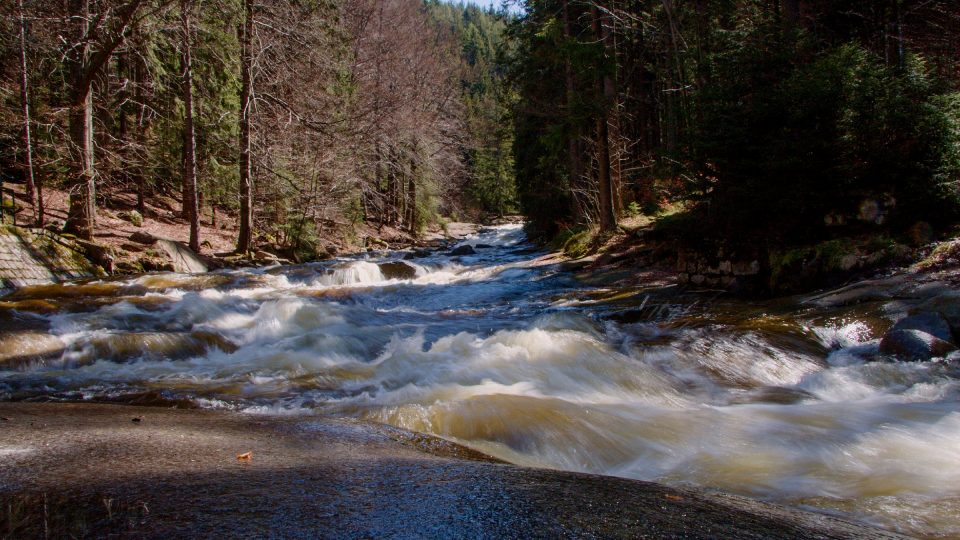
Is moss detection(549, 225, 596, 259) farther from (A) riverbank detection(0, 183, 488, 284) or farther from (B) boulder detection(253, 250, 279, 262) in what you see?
(B) boulder detection(253, 250, 279, 262)

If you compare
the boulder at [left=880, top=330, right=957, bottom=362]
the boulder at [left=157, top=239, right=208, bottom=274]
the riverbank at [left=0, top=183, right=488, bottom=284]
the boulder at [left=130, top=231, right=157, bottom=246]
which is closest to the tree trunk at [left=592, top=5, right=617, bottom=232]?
the riverbank at [left=0, top=183, right=488, bottom=284]

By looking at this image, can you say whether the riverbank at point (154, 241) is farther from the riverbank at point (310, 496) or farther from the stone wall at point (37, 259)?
the riverbank at point (310, 496)

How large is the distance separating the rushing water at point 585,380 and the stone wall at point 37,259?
176cm

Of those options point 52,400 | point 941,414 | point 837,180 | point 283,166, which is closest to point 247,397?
point 52,400

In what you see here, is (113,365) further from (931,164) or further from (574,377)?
(931,164)

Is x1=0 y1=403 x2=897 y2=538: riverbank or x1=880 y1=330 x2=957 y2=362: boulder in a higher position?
x1=0 y1=403 x2=897 y2=538: riverbank

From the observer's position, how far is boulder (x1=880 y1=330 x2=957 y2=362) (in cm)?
652

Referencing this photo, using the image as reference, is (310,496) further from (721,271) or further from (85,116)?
(85,116)

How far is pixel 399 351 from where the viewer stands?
740 cm

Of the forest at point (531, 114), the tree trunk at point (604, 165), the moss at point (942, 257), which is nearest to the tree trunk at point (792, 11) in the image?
the forest at point (531, 114)

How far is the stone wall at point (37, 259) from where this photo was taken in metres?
11.4

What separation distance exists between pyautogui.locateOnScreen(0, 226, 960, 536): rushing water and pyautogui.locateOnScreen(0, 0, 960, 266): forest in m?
3.26

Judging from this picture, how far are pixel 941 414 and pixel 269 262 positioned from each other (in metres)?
17.0

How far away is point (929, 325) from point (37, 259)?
1566 centimetres
